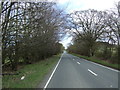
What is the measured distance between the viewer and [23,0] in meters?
11.6

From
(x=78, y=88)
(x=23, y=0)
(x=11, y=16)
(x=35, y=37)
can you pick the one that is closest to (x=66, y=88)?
(x=78, y=88)

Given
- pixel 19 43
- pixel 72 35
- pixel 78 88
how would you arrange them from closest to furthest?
1. pixel 78 88
2. pixel 19 43
3. pixel 72 35

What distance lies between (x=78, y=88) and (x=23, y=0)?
7040mm

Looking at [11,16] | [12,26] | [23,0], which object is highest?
[23,0]

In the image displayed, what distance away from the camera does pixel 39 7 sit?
12.7m

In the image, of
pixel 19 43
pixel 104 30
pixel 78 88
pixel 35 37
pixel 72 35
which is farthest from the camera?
pixel 72 35

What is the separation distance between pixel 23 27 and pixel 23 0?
8.74ft

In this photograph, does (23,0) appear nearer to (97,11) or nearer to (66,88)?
(66,88)

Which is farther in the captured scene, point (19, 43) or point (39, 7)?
point (19, 43)

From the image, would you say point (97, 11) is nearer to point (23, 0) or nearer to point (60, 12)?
point (60, 12)

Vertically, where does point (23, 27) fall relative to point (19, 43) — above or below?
above

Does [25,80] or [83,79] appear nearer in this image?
[25,80]

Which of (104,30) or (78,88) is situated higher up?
(104,30)

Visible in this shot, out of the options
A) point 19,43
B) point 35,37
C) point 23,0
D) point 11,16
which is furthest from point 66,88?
point 35,37
